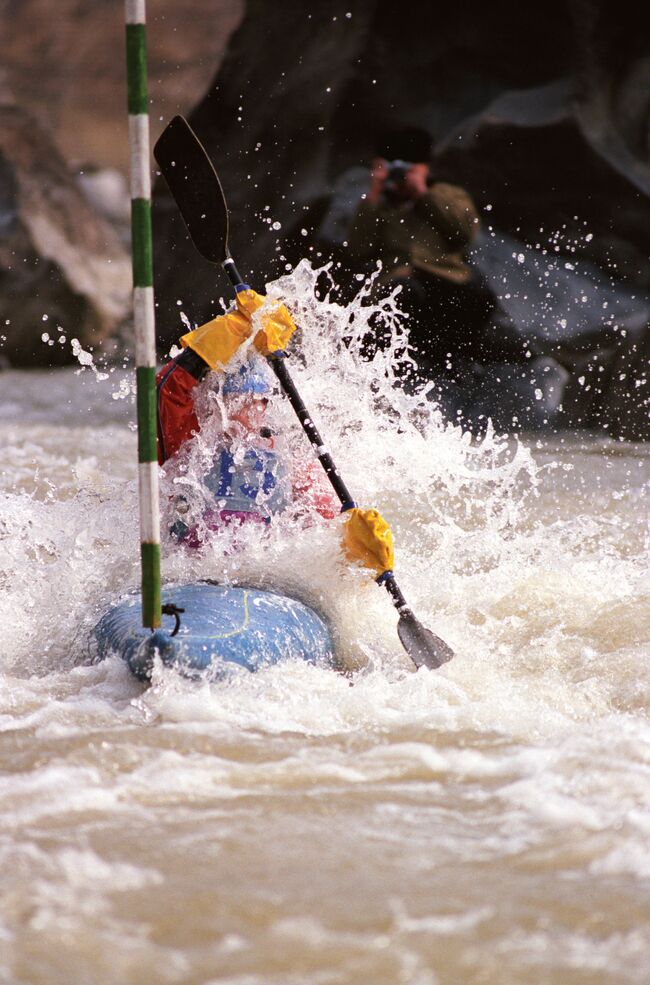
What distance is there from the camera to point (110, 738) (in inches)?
96.7

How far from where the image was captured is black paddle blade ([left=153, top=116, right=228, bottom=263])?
3055 millimetres

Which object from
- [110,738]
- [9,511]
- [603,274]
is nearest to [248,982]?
[110,738]

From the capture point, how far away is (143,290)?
2.33 m

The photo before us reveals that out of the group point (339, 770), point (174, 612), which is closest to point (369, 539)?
point (174, 612)

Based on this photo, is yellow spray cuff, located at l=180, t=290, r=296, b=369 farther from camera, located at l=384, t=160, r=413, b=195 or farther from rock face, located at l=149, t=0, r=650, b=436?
camera, located at l=384, t=160, r=413, b=195

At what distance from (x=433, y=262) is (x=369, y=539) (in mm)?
4918

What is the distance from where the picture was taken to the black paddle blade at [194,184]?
10.0 feet

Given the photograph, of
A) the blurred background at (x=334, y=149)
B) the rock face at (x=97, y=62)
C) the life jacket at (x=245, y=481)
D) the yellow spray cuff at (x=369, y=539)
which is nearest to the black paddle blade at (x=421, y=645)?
the yellow spray cuff at (x=369, y=539)

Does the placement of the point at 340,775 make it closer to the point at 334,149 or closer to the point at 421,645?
the point at 421,645

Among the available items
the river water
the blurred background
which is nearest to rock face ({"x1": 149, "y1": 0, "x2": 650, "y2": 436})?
the blurred background

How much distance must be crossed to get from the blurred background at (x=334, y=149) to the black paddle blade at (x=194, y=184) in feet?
14.9

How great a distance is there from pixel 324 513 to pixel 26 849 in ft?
4.33

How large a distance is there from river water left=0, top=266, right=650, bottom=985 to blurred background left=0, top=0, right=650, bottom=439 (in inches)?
157

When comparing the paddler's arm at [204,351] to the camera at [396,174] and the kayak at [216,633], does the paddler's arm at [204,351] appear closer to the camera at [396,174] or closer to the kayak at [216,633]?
the kayak at [216,633]
